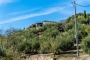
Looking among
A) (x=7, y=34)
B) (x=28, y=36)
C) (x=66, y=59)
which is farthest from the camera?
(x=7, y=34)

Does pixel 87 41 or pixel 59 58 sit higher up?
pixel 87 41

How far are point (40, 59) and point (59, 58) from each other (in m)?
3.22

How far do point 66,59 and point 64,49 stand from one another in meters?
5.13

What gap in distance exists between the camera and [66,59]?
2738cm

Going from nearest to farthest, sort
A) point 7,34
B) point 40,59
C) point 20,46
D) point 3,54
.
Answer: point 3,54, point 40,59, point 20,46, point 7,34

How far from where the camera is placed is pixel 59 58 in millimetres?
28781

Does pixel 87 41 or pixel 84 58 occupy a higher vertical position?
pixel 87 41

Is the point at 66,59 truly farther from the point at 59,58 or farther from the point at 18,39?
the point at 18,39

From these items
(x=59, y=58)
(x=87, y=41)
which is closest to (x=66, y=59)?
(x=59, y=58)

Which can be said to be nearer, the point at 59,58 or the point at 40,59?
the point at 59,58

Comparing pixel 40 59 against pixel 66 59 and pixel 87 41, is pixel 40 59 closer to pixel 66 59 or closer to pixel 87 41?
pixel 66 59

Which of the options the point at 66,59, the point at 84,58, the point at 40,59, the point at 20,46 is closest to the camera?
the point at 84,58

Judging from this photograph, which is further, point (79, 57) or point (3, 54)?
point (79, 57)

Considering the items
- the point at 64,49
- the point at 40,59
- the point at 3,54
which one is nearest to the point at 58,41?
the point at 64,49
